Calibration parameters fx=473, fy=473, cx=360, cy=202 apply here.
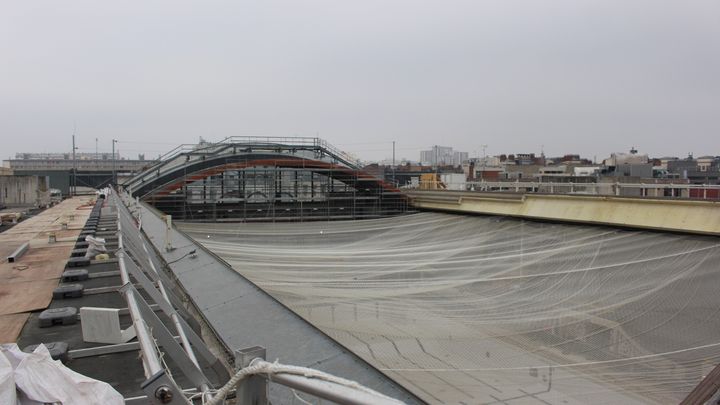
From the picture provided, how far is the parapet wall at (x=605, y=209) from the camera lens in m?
7.32

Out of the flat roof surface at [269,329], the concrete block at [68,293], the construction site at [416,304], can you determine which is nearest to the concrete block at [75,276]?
the construction site at [416,304]

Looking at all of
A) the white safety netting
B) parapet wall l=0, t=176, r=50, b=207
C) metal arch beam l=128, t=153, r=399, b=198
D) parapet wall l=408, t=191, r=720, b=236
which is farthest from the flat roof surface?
parapet wall l=0, t=176, r=50, b=207

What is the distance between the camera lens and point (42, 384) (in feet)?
4.02

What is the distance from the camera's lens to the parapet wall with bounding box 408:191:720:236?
7.32 meters

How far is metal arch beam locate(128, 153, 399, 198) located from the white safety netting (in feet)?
16.1

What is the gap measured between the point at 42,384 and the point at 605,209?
31.2 ft

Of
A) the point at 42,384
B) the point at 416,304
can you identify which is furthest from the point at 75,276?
the point at 416,304

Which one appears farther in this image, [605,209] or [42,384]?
[605,209]

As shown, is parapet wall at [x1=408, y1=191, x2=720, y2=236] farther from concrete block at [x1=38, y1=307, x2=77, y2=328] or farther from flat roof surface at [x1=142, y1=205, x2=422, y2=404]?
concrete block at [x1=38, y1=307, x2=77, y2=328]

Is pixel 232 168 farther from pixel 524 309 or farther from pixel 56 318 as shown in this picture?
pixel 56 318

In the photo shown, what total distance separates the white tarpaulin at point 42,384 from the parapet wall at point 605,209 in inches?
323

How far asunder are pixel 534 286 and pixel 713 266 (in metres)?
2.52

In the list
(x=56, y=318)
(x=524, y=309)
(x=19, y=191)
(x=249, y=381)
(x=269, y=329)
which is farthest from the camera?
(x=19, y=191)

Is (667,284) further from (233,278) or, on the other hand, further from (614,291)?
(233,278)
